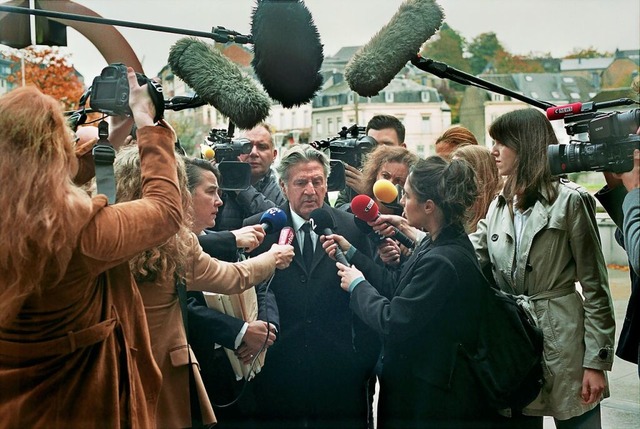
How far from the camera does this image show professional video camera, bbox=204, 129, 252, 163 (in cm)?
316

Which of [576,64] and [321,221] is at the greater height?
[576,64]

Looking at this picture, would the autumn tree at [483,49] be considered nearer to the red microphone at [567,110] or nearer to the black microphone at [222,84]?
the red microphone at [567,110]

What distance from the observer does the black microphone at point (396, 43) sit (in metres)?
2.89

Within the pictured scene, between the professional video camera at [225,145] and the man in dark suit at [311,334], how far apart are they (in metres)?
0.17

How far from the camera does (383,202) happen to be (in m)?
3.24

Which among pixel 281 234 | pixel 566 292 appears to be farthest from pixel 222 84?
pixel 566 292

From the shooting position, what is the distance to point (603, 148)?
93.7 inches

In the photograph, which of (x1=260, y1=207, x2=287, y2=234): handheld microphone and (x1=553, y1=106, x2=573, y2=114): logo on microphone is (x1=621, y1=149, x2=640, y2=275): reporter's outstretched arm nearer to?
(x1=553, y1=106, x2=573, y2=114): logo on microphone

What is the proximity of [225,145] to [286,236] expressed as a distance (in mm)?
424

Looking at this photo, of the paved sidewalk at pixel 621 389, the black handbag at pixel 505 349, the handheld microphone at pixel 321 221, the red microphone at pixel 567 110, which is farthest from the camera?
the paved sidewalk at pixel 621 389

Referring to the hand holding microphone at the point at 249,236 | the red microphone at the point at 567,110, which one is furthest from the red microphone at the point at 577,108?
the hand holding microphone at the point at 249,236

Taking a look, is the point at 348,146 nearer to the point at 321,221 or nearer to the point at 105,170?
the point at 321,221

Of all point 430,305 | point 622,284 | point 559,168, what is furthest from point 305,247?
point 622,284

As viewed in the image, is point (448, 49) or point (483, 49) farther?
point (483, 49)
